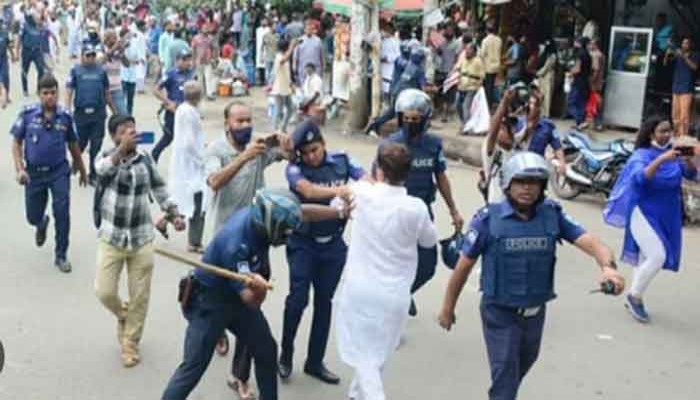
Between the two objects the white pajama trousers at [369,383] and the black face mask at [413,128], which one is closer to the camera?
the white pajama trousers at [369,383]

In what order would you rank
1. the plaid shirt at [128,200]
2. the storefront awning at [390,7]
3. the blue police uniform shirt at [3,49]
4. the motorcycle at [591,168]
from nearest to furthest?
1. the plaid shirt at [128,200]
2. the motorcycle at [591,168]
3. the storefront awning at [390,7]
4. the blue police uniform shirt at [3,49]

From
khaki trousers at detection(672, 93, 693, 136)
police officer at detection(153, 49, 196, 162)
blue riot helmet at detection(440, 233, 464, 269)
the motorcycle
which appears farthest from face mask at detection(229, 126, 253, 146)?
khaki trousers at detection(672, 93, 693, 136)

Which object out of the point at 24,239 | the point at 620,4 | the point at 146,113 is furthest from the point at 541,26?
the point at 24,239

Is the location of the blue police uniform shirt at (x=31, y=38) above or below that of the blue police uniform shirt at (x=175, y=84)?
above

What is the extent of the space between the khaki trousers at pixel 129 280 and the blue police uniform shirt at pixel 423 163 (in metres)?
1.72

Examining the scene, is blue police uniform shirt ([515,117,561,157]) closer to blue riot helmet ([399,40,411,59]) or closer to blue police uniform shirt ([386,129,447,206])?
blue police uniform shirt ([386,129,447,206])

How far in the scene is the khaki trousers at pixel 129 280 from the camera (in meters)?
5.68

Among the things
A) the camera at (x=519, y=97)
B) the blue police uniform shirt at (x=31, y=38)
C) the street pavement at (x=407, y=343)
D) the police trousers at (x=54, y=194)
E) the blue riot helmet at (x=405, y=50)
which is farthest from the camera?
the blue police uniform shirt at (x=31, y=38)

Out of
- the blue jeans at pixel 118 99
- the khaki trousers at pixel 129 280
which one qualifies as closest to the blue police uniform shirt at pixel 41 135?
the khaki trousers at pixel 129 280

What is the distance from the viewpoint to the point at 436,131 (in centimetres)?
1482

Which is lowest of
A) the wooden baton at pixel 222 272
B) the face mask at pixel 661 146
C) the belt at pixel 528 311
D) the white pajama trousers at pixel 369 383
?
the white pajama trousers at pixel 369 383

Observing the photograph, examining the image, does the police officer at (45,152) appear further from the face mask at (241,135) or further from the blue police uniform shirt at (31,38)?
the blue police uniform shirt at (31,38)

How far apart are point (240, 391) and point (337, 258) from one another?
930mm

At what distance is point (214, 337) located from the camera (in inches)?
176
